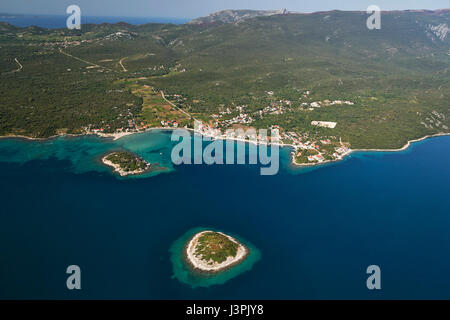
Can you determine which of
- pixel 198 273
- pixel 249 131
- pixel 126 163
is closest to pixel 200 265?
pixel 198 273

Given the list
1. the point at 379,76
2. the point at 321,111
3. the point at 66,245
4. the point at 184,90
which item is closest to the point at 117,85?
the point at 184,90

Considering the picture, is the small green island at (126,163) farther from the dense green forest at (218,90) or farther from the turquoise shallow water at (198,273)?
the turquoise shallow water at (198,273)

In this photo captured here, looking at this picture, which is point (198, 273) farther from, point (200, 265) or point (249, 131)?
point (249, 131)

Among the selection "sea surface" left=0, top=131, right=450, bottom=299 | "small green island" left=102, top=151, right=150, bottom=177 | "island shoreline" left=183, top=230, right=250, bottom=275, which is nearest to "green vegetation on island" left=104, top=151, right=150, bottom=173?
"small green island" left=102, top=151, right=150, bottom=177

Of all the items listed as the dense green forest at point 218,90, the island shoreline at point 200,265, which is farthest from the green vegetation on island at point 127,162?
the island shoreline at point 200,265

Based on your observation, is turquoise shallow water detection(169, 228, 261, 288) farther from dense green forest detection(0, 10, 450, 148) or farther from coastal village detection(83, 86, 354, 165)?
dense green forest detection(0, 10, 450, 148)
